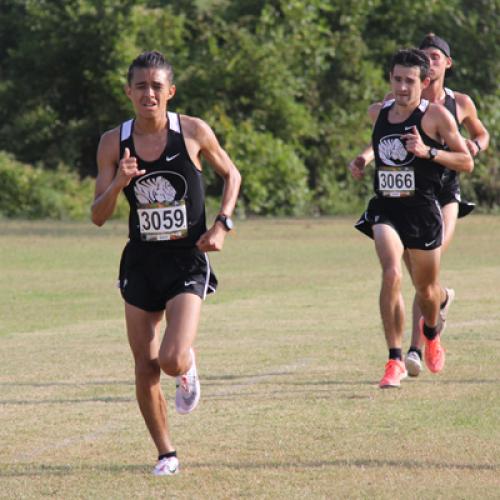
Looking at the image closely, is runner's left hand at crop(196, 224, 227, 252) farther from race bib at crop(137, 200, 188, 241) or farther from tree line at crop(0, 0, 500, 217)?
tree line at crop(0, 0, 500, 217)

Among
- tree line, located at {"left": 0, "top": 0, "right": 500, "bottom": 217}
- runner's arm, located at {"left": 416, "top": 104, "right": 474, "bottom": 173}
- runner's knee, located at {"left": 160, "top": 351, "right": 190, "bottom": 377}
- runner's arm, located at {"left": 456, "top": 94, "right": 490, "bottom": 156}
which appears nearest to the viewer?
runner's knee, located at {"left": 160, "top": 351, "right": 190, "bottom": 377}

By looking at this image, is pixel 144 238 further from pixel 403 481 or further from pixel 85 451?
pixel 403 481

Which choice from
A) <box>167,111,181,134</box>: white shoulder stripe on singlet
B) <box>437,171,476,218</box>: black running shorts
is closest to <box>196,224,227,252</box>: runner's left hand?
<box>167,111,181,134</box>: white shoulder stripe on singlet

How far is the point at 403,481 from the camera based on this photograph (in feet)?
22.1

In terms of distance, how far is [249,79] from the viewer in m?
41.9

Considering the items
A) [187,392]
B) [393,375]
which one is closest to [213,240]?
[187,392]

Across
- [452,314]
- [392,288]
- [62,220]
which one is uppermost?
[392,288]

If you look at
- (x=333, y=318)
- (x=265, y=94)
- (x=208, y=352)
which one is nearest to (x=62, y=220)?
(x=265, y=94)

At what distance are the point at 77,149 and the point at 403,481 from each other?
3605 centimetres

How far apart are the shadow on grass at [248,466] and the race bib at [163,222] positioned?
1131mm

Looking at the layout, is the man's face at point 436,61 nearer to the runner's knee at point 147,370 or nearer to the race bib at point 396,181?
the race bib at point 396,181

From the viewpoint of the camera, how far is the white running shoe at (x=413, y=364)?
33.9 feet

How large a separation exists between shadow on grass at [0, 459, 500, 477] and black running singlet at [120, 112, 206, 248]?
111 cm

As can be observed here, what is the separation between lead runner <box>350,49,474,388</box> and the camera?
32.6 ft
